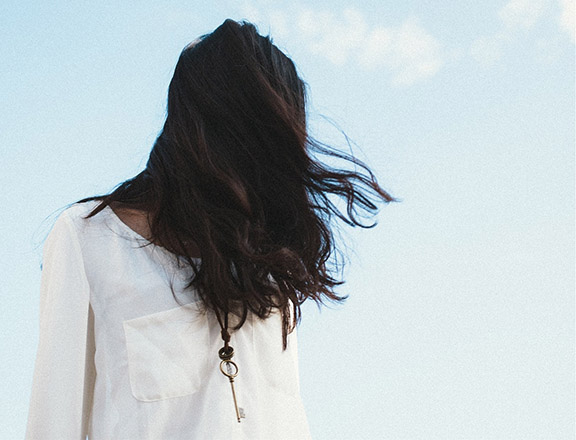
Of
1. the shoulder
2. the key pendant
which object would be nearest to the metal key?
the key pendant

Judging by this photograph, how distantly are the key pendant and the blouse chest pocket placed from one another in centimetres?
3

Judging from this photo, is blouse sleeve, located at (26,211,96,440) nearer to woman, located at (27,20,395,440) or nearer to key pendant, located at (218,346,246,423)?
Answer: woman, located at (27,20,395,440)

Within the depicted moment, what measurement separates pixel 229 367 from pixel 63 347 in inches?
11.2

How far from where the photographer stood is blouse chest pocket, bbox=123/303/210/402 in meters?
1.35

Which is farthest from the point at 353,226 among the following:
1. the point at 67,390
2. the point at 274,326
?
the point at 67,390

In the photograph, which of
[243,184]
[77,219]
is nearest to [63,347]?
[77,219]

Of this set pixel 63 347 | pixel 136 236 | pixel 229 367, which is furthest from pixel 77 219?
pixel 229 367

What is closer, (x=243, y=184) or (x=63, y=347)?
(x=63, y=347)

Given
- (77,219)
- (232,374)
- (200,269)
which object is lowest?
(232,374)

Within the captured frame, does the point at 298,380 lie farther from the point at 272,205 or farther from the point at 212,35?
the point at 212,35

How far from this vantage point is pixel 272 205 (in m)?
1.50

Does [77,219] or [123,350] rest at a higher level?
[77,219]

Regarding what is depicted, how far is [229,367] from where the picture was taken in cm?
141

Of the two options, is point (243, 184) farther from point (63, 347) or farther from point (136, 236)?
point (63, 347)
